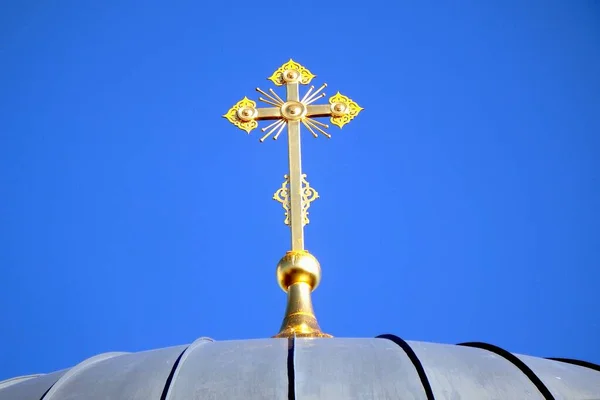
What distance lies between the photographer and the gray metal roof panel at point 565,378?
8023mm

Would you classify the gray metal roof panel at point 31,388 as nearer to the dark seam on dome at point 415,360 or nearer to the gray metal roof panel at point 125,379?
the gray metal roof panel at point 125,379

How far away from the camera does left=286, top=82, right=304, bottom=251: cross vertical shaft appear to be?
424 inches

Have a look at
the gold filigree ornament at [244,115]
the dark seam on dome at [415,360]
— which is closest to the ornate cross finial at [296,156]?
the gold filigree ornament at [244,115]

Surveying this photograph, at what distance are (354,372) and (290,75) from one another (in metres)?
4.55

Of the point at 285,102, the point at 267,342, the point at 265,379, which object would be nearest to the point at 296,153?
the point at 285,102

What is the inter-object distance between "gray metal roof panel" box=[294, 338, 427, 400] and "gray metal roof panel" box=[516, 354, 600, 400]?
91 cm

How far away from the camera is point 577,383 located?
323 inches

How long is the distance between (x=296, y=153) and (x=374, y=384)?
372 cm

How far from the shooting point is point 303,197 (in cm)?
1081

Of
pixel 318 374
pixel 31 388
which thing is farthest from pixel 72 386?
pixel 318 374

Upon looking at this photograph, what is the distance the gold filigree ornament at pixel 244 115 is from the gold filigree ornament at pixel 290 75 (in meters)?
0.50

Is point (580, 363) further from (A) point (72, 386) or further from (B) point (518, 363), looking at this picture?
(A) point (72, 386)

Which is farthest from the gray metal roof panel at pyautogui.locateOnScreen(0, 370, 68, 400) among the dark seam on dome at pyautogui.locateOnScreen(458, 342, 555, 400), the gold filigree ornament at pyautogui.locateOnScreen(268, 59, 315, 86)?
the gold filigree ornament at pyautogui.locateOnScreen(268, 59, 315, 86)

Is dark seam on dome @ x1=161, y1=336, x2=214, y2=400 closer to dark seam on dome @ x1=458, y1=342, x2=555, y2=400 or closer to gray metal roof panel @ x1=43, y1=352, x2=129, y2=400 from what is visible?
gray metal roof panel @ x1=43, y1=352, x2=129, y2=400
